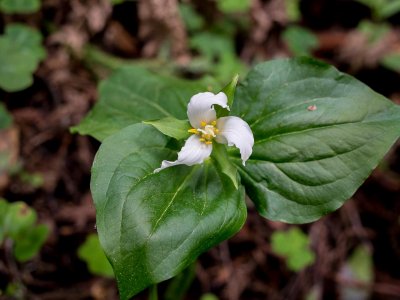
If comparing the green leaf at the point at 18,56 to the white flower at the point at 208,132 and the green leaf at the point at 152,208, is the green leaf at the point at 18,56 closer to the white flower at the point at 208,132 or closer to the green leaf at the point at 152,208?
the green leaf at the point at 152,208

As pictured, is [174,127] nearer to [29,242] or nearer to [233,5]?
[29,242]

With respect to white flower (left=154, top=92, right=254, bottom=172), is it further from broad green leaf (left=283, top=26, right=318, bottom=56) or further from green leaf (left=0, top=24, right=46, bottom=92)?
broad green leaf (left=283, top=26, right=318, bottom=56)

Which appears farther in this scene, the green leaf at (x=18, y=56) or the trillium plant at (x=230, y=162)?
the green leaf at (x=18, y=56)

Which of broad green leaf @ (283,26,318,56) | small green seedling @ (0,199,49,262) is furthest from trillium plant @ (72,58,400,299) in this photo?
broad green leaf @ (283,26,318,56)

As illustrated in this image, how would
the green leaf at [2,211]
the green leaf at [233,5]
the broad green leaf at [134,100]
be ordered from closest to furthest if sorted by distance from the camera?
the broad green leaf at [134,100]
the green leaf at [2,211]
the green leaf at [233,5]

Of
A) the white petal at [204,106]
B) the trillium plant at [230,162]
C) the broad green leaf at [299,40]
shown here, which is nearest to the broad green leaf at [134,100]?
the trillium plant at [230,162]

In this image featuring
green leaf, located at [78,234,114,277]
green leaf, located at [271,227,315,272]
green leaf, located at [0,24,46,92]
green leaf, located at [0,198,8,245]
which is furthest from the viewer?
green leaf, located at [271,227,315,272]

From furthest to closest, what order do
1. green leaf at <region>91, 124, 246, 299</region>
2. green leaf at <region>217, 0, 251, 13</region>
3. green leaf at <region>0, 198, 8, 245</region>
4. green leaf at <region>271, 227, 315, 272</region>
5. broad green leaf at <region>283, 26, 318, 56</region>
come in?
broad green leaf at <region>283, 26, 318, 56</region>
green leaf at <region>217, 0, 251, 13</region>
green leaf at <region>271, 227, 315, 272</region>
green leaf at <region>0, 198, 8, 245</region>
green leaf at <region>91, 124, 246, 299</region>

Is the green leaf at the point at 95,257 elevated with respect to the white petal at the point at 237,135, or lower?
lower

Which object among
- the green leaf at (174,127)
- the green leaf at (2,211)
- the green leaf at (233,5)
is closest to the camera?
the green leaf at (174,127)
